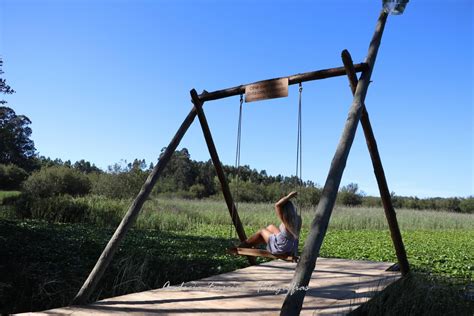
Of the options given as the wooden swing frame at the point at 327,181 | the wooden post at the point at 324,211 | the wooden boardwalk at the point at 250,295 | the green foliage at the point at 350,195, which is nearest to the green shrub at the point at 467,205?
the green foliage at the point at 350,195

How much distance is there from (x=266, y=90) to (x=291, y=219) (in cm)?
133

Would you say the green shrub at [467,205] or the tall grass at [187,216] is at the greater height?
the green shrub at [467,205]

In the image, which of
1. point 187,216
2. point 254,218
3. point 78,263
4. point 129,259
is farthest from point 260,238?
point 187,216

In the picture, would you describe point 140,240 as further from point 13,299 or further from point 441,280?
point 441,280

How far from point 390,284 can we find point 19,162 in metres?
21.4

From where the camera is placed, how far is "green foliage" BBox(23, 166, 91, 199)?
659 inches

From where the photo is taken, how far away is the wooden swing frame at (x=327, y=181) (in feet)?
8.92

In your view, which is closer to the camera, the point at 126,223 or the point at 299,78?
the point at 126,223

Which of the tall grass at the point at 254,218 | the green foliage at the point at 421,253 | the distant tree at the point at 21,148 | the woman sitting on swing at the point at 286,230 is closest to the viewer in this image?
the woman sitting on swing at the point at 286,230

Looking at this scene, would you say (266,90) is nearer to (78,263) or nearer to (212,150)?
(212,150)

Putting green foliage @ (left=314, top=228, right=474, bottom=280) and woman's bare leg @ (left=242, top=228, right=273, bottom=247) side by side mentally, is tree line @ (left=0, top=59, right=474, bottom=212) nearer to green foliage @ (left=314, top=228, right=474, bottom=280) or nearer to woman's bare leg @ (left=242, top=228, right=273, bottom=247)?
green foliage @ (left=314, top=228, right=474, bottom=280)

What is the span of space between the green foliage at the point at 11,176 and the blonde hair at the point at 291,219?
17.9 meters

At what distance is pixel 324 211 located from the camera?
2.82 metres

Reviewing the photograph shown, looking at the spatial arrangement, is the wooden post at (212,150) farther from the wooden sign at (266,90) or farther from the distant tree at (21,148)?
the distant tree at (21,148)
